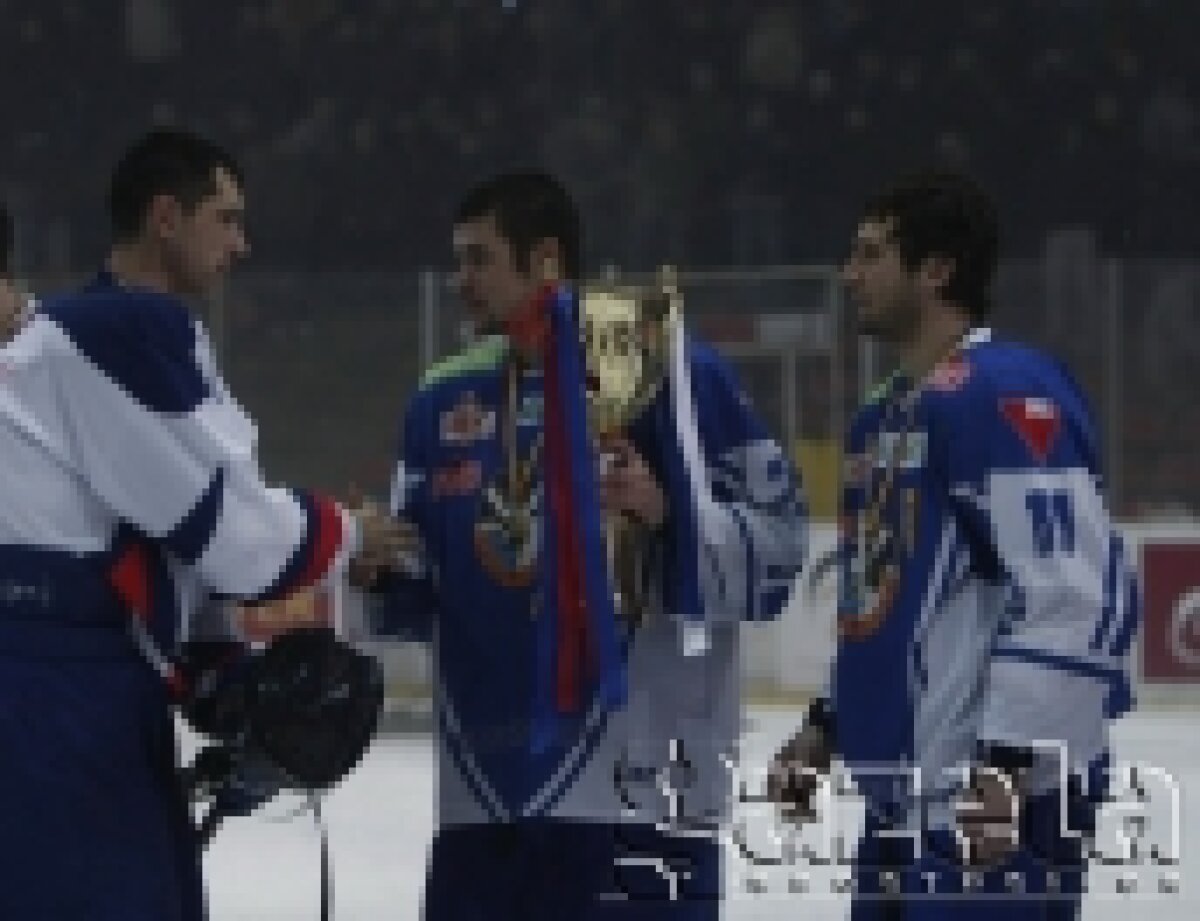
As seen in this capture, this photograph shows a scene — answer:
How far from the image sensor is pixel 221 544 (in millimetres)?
3363

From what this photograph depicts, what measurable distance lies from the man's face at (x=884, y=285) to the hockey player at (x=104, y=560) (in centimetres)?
77

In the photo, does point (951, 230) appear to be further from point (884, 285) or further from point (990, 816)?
point (990, 816)

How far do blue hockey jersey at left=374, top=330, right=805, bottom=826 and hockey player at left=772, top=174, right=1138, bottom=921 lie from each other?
199 millimetres

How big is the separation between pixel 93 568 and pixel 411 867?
11.9 ft

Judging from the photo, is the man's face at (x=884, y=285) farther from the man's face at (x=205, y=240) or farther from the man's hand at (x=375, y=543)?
the man's face at (x=205, y=240)

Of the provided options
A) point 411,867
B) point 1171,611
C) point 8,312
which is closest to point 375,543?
point 8,312

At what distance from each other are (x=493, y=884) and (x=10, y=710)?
0.67m

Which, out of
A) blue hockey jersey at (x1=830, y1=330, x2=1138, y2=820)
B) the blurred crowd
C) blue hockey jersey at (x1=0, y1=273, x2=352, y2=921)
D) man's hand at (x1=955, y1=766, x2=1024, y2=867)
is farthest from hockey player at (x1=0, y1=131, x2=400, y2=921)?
the blurred crowd

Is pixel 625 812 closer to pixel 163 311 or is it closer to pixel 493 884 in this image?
pixel 493 884

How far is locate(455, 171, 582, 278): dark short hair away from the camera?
150 inches

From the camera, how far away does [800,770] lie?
3715 millimetres

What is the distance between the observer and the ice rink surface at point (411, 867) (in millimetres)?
6160

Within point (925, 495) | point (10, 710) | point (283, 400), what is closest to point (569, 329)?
point (925, 495)

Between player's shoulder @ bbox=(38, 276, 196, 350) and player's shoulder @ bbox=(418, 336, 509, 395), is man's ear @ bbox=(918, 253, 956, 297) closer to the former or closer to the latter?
player's shoulder @ bbox=(418, 336, 509, 395)
